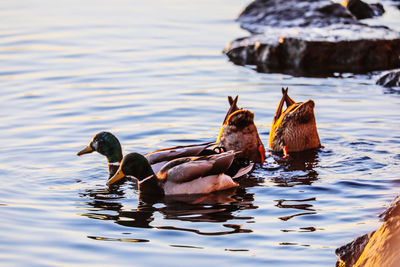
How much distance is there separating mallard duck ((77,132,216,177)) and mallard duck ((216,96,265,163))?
0.56 meters

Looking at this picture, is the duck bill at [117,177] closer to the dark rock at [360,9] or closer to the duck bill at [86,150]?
the duck bill at [86,150]

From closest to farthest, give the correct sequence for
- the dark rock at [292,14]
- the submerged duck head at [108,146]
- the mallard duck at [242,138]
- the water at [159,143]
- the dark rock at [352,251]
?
the dark rock at [352,251] < the water at [159,143] < the submerged duck head at [108,146] < the mallard duck at [242,138] < the dark rock at [292,14]

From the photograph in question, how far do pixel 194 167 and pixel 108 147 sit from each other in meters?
1.49

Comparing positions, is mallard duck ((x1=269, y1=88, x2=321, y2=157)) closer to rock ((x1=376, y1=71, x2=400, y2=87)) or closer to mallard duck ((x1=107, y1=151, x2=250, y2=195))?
mallard duck ((x1=107, y1=151, x2=250, y2=195))

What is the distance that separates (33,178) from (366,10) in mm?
13170

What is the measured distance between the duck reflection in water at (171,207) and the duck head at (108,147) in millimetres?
601

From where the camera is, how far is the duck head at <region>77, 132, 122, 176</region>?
10766 mm

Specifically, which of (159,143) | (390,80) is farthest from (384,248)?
(390,80)

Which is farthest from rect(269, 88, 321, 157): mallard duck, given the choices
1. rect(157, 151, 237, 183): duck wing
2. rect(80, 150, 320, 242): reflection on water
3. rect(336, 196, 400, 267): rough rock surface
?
rect(336, 196, 400, 267): rough rock surface

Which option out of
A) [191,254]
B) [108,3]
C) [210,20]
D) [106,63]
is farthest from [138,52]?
[191,254]

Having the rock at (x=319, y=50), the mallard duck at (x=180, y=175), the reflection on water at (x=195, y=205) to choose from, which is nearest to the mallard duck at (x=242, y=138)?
the reflection on water at (x=195, y=205)

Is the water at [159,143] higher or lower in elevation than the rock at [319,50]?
lower

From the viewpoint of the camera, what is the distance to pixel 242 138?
36.3 ft

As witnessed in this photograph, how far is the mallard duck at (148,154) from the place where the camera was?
10.3 m
